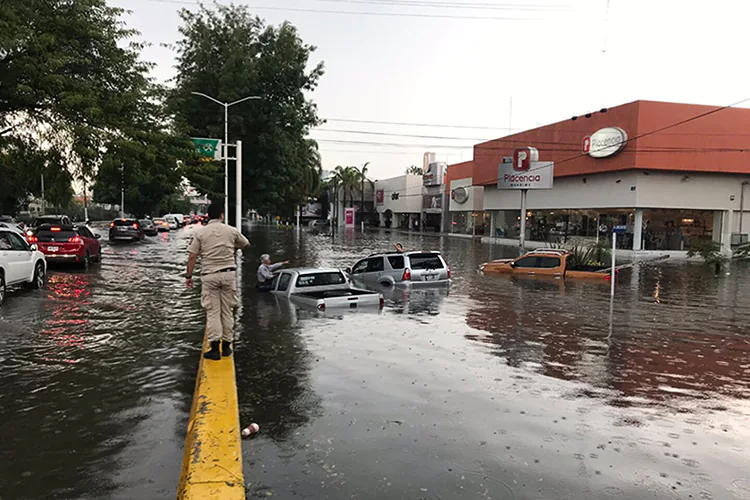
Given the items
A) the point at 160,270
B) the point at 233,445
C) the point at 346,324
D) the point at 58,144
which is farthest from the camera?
the point at 160,270

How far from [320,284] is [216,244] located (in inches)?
315

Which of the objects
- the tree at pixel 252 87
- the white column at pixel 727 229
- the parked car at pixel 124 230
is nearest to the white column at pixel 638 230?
the white column at pixel 727 229

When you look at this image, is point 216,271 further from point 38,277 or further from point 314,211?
point 314,211

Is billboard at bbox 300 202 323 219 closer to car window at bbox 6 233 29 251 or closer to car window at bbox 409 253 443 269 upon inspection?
car window at bbox 409 253 443 269

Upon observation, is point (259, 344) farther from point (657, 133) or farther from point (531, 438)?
point (657, 133)

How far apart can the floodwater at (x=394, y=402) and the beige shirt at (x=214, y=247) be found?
154 centimetres

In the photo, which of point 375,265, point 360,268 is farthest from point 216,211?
point 360,268

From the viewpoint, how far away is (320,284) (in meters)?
14.9

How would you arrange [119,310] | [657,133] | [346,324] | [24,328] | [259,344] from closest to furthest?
1. [259,344]
2. [24,328]
3. [346,324]
4. [119,310]
5. [657,133]

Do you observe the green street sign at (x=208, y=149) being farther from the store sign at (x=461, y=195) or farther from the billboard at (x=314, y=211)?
the billboard at (x=314, y=211)

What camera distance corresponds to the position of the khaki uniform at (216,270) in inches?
275

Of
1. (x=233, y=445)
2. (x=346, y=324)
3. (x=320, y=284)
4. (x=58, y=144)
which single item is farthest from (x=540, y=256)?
(x=233, y=445)

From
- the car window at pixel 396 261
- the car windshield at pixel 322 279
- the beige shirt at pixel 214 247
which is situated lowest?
the car windshield at pixel 322 279

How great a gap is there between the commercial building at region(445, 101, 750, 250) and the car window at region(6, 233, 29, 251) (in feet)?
112
